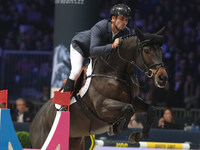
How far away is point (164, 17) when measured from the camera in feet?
46.9

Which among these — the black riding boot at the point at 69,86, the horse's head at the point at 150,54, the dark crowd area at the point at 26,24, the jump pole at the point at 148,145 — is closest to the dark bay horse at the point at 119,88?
the horse's head at the point at 150,54

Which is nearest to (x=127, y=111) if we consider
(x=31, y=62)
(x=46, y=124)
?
(x=46, y=124)

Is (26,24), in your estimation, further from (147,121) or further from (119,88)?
(147,121)

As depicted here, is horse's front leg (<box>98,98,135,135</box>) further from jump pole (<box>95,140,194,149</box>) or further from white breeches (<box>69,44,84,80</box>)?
jump pole (<box>95,140,194,149</box>)

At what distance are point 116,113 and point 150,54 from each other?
854 mm

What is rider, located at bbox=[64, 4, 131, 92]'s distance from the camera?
5.66m

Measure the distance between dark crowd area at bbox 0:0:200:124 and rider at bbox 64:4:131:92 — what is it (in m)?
3.01

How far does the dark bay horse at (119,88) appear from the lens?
17.6 feet

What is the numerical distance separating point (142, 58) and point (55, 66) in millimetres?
3805

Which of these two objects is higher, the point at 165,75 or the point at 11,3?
the point at 11,3

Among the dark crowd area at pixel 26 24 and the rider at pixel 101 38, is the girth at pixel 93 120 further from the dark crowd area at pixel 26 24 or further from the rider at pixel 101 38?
the dark crowd area at pixel 26 24

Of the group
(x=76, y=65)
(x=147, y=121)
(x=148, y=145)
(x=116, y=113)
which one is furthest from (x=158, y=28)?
(x=116, y=113)

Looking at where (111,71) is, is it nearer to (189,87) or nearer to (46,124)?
(46,124)

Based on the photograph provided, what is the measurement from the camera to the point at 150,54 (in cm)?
535
